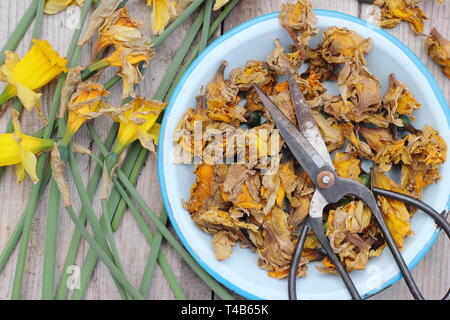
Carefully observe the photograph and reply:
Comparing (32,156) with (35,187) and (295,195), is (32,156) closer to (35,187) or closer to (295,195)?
(35,187)

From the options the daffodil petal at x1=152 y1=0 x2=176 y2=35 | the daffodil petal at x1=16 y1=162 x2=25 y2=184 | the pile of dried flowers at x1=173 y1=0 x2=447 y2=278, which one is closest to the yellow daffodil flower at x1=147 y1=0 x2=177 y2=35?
the daffodil petal at x1=152 y1=0 x2=176 y2=35

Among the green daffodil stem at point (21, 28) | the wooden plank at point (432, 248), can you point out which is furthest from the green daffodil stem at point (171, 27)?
the wooden plank at point (432, 248)

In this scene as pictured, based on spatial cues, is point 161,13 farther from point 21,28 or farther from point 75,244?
point 75,244

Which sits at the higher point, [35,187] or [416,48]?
[416,48]

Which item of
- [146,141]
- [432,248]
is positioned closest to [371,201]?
[432,248]

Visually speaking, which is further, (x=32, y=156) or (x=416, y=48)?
(x=416, y=48)

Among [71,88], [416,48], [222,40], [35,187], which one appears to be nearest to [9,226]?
[35,187]
